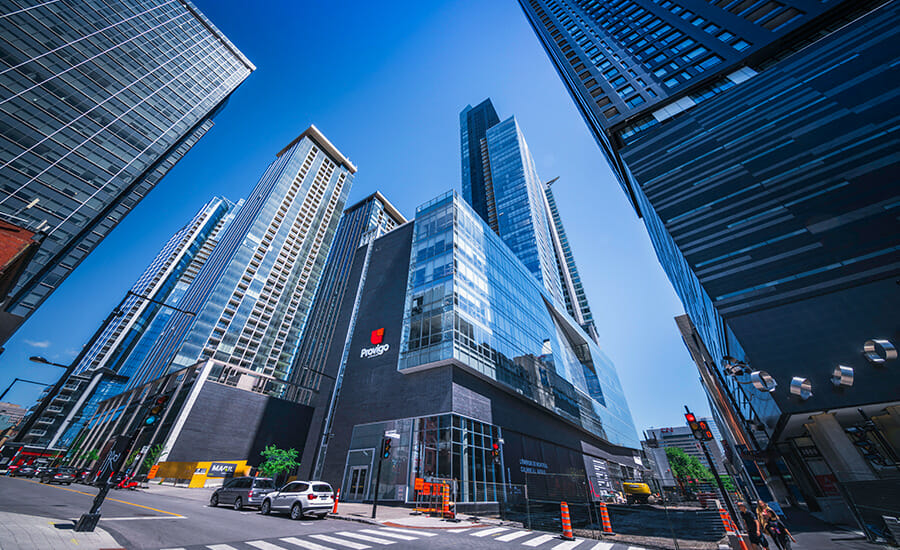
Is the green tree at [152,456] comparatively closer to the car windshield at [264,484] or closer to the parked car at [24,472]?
the parked car at [24,472]

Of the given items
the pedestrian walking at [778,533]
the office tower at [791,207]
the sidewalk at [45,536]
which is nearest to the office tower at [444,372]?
the pedestrian walking at [778,533]

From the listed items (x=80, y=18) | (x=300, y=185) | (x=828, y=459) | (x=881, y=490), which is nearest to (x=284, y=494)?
(x=881, y=490)

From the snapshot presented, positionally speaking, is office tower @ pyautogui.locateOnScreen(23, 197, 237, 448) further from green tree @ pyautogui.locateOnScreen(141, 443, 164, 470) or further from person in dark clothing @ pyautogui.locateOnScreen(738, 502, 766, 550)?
person in dark clothing @ pyautogui.locateOnScreen(738, 502, 766, 550)

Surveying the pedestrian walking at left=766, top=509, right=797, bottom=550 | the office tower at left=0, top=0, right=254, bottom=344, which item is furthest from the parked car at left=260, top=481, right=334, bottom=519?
the office tower at left=0, top=0, right=254, bottom=344

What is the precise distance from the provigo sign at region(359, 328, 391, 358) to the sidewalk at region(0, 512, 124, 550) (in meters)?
22.6

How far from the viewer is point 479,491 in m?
23.4

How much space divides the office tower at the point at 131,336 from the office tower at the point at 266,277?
18.2m

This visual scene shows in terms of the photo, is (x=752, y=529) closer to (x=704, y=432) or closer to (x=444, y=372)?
(x=704, y=432)

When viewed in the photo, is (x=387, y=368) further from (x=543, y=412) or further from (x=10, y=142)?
(x=10, y=142)

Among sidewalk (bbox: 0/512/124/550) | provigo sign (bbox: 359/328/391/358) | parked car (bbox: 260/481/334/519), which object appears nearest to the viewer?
sidewalk (bbox: 0/512/124/550)

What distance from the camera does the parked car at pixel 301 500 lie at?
13906 mm

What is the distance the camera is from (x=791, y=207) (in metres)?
24.2

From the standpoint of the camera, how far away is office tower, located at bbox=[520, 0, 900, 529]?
17047 millimetres

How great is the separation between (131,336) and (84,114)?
8807 cm
